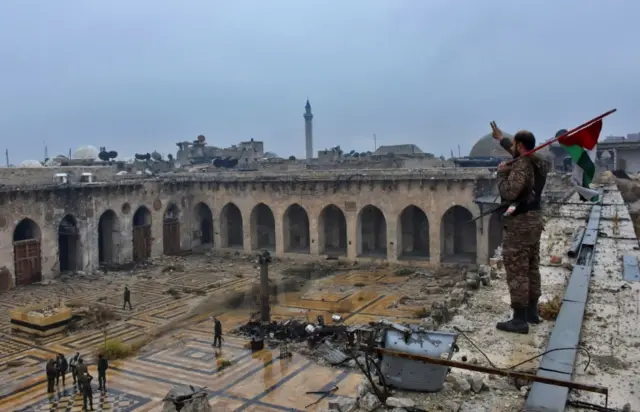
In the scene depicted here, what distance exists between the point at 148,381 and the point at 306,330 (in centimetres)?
456

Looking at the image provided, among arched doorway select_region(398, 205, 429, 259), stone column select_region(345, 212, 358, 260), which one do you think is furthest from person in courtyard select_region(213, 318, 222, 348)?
arched doorway select_region(398, 205, 429, 259)

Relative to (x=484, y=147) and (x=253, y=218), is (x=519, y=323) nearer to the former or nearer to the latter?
(x=253, y=218)

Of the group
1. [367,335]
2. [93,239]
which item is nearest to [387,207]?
[93,239]

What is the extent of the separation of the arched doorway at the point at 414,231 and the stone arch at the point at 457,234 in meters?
1.17

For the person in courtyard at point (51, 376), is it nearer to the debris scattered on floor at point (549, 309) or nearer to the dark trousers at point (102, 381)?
the dark trousers at point (102, 381)

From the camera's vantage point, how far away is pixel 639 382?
16.0 ft

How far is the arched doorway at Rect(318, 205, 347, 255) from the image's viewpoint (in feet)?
103

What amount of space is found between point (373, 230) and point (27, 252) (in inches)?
679

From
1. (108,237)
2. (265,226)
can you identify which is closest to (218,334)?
(108,237)

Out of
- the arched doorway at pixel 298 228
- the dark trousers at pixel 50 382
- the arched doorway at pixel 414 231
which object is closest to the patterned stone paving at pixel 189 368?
the dark trousers at pixel 50 382

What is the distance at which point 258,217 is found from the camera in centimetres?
3400

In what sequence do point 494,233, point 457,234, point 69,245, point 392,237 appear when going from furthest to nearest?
1. point 457,234
2. point 69,245
3. point 392,237
4. point 494,233

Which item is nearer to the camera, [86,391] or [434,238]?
[86,391]

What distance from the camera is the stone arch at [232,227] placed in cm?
3303
